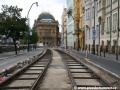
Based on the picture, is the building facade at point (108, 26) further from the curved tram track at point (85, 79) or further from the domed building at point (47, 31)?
the domed building at point (47, 31)

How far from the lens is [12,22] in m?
50.6

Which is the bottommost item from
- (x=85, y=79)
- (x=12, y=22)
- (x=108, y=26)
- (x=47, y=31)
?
(x=85, y=79)

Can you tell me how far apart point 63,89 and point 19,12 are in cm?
4221

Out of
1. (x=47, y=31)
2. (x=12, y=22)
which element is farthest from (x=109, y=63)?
(x=47, y=31)

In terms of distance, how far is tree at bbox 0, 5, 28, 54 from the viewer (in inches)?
1989

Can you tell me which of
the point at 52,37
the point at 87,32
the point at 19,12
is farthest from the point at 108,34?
the point at 52,37

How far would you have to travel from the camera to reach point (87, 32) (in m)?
76.4

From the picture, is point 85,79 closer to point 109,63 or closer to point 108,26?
point 109,63

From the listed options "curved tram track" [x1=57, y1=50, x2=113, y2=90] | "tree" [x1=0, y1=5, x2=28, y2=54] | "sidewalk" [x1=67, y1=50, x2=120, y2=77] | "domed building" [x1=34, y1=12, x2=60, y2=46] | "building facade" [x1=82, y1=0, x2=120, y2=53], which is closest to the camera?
"curved tram track" [x1=57, y1=50, x2=113, y2=90]

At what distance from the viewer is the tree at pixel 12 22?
50531mm

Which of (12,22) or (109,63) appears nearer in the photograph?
(109,63)

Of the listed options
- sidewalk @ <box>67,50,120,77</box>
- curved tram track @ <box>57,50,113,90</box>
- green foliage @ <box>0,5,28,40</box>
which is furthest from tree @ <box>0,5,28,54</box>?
curved tram track @ <box>57,50,113,90</box>

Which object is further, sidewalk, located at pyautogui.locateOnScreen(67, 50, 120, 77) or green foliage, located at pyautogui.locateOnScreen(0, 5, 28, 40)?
green foliage, located at pyautogui.locateOnScreen(0, 5, 28, 40)

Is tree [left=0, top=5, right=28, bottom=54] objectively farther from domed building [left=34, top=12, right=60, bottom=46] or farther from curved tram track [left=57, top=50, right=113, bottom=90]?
domed building [left=34, top=12, right=60, bottom=46]
